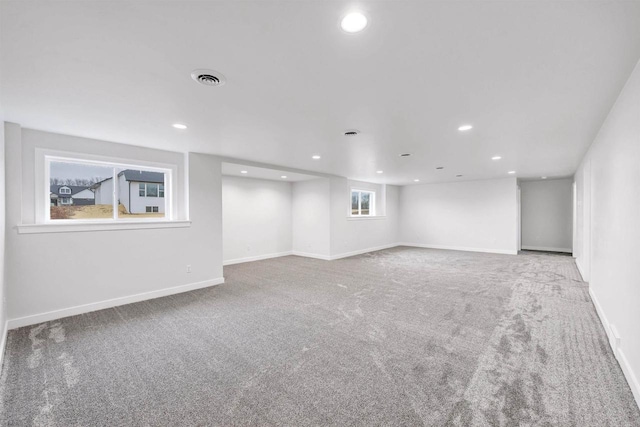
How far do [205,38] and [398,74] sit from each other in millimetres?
1282

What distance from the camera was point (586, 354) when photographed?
2.42 meters

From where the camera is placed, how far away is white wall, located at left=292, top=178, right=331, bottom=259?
729 centimetres

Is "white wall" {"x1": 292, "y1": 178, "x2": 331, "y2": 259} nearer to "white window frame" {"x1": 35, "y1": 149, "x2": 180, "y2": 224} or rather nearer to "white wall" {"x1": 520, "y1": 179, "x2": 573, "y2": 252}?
"white window frame" {"x1": 35, "y1": 149, "x2": 180, "y2": 224}

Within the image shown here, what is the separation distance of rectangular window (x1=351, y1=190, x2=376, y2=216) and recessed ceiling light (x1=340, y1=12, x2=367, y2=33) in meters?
7.26

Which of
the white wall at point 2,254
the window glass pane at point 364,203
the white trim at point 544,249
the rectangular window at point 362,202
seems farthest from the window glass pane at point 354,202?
the white wall at point 2,254

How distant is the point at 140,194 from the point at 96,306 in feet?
5.63

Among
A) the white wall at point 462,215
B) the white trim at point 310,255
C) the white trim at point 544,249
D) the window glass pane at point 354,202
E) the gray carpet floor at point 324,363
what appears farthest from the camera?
the window glass pane at point 354,202

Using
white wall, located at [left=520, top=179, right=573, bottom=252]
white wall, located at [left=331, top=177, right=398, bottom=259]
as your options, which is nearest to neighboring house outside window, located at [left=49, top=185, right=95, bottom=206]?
white wall, located at [left=331, top=177, right=398, bottom=259]

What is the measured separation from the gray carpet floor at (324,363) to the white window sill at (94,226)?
1.08 meters

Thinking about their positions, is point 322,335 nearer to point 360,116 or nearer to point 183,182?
point 360,116

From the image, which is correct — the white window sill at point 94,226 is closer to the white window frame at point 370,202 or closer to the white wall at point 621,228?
the white wall at point 621,228

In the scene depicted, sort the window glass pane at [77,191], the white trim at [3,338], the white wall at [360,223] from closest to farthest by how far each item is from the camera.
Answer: the white trim at [3,338]
the window glass pane at [77,191]
the white wall at [360,223]

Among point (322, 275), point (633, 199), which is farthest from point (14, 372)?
point (633, 199)

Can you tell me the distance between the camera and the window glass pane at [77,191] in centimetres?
350
